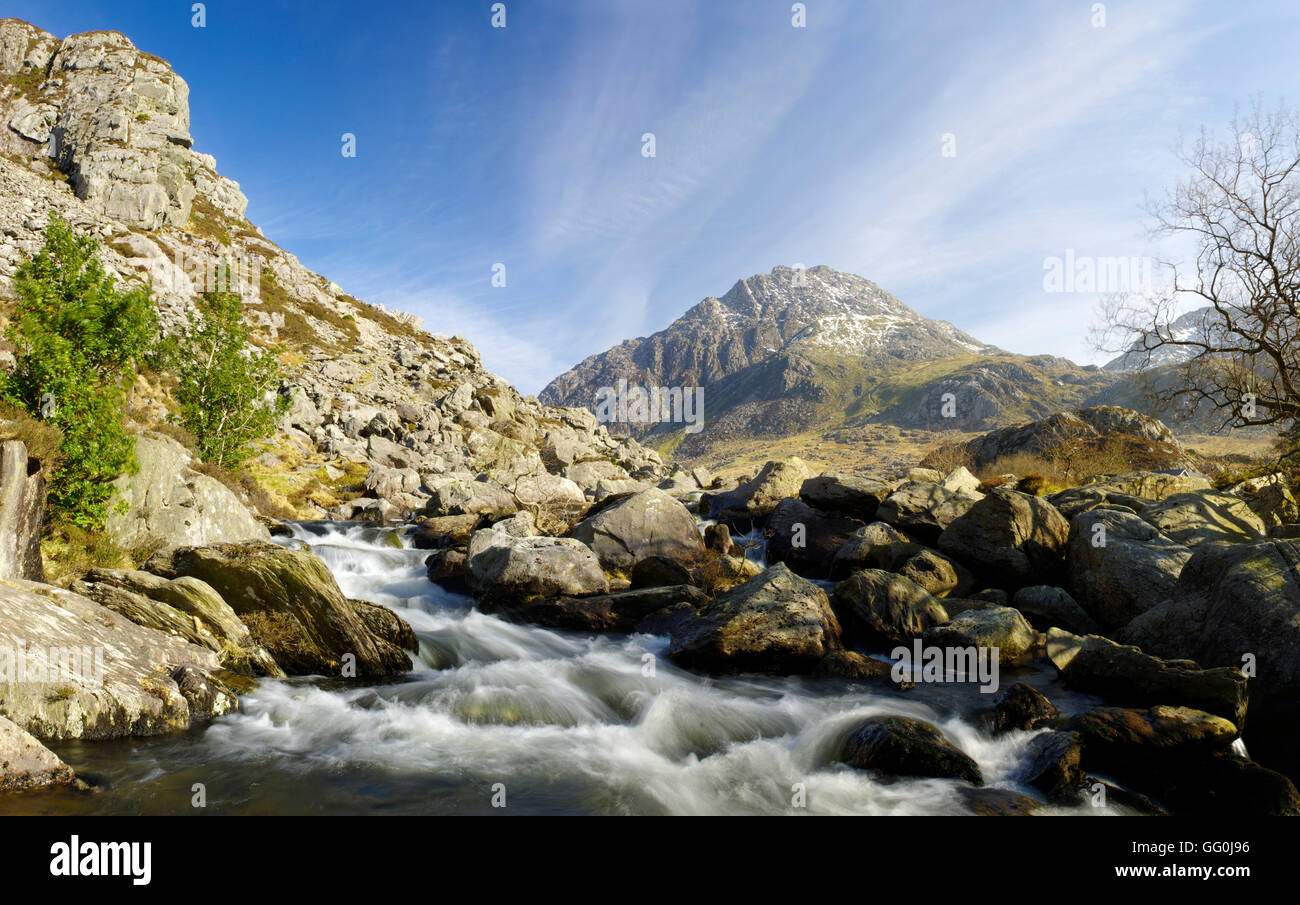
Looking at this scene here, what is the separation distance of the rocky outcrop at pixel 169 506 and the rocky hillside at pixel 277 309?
1118 centimetres

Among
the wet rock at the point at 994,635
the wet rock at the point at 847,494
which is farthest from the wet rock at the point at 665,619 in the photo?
the wet rock at the point at 847,494

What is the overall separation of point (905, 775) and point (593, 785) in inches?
183

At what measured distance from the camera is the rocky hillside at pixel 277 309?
138 ft

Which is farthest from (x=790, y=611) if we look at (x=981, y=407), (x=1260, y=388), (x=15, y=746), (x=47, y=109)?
(x=981, y=407)

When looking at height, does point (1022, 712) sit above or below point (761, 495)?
below

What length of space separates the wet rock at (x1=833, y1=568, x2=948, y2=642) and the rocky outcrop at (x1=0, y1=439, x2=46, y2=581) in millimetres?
16673

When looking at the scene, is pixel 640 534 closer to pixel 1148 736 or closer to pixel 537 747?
pixel 537 747

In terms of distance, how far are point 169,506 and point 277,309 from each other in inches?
3173

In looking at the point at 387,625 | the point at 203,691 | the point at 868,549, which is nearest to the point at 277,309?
the point at 387,625

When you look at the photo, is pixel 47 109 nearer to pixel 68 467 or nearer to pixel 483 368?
pixel 483 368

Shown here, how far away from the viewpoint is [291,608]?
37.7 feet

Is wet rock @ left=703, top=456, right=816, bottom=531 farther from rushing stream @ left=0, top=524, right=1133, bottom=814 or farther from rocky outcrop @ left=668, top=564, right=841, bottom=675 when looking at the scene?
rushing stream @ left=0, top=524, right=1133, bottom=814

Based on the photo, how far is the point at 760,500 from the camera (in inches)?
1145

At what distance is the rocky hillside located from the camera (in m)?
42.1
